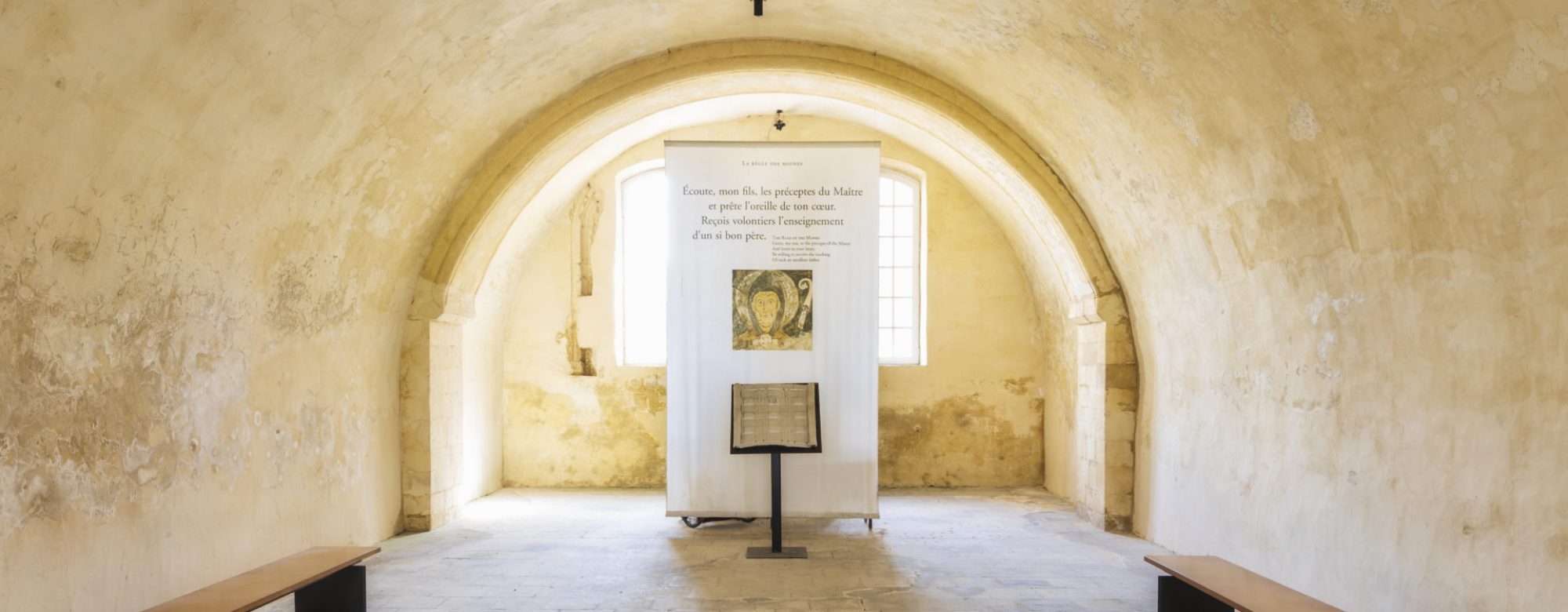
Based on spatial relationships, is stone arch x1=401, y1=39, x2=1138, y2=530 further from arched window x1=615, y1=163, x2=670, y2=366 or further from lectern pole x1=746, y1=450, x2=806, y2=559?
lectern pole x1=746, y1=450, x2=806, y2=559

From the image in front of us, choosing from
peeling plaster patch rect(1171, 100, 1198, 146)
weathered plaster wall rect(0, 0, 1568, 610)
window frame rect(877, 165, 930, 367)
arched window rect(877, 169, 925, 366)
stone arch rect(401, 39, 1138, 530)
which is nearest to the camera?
weathered plaster wall rect(0, 0, 1568, 610)

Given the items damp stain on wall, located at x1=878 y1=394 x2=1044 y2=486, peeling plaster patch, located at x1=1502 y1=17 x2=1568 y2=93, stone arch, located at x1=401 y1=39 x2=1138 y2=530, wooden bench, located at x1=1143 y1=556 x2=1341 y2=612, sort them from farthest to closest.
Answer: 1. damp stain on wall, located at x1=878 y1=394 x2=1044 y2=486
2. stone arch, located at x1=401 y1=39 x2=1138 y2=530
3. wooden bench, located at x1=1143 y1=556 x2=1341 y2=612
4. peeling plaster patch, located at x1=1502 y1=17 x2=1568 y2=93

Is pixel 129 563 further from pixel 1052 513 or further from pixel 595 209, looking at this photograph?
pixel 1052 513

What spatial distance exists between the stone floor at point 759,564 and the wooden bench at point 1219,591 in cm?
70

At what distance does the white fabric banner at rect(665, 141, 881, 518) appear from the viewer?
6.27 metres

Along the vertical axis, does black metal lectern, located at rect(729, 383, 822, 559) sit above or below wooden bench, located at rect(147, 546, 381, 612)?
above

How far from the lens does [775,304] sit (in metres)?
6.32

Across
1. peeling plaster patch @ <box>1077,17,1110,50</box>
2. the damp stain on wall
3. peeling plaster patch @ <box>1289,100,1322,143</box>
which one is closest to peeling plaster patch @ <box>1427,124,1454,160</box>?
peeling plaster patch @ <box>1289,100,1322,143</box>

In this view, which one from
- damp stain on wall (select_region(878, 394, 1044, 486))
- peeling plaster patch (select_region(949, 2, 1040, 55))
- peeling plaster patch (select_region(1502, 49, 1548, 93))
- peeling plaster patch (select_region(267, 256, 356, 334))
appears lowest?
damp stain on wall (select_region(878, 394, 1044, 486))

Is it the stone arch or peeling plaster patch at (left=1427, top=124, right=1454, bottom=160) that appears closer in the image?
peeling plaster patch at (left=1427, top=124, right=1454, bottom=160)

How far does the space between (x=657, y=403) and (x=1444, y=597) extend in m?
6.60

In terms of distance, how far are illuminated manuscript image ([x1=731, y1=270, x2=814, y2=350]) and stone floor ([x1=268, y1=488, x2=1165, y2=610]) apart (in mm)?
1459

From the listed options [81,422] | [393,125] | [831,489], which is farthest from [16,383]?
[831,489]

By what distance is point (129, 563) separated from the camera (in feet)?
12.4
